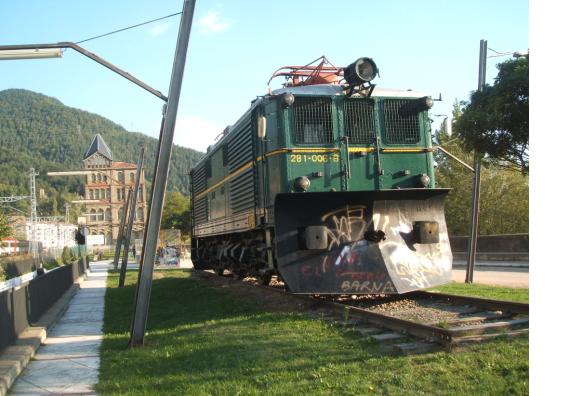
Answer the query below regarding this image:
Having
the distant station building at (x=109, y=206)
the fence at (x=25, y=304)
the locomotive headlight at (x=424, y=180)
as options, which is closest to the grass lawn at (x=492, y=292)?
the locomotive headlight at (x=424, y=180)

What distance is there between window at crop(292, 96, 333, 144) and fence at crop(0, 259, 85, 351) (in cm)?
525

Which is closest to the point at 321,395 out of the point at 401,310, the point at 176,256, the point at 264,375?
the point at 264,375

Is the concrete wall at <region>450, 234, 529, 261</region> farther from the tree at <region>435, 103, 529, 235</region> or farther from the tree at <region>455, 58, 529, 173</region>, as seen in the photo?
the tree at <region>455, 58, 529, 173</region>

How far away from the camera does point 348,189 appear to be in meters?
10.9

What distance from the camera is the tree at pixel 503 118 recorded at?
9492mm

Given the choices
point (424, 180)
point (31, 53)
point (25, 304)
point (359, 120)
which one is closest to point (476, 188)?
point (424, 180)

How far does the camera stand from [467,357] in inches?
253

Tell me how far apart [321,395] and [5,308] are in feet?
16.4

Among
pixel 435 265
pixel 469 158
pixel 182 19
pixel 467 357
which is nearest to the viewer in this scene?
pixel 467 357

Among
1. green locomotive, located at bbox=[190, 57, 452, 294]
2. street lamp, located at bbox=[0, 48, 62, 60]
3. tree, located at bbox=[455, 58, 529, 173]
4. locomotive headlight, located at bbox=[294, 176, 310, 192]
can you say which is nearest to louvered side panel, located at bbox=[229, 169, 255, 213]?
green locomotive, located at bbox=[190, 57, 452, 294]

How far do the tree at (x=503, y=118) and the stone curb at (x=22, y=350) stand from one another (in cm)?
759

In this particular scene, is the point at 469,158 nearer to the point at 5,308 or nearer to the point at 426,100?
the point at 426,100

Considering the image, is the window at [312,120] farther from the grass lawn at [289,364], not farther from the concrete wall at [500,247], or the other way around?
the concrete wall at [500,247]

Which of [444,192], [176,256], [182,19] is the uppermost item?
[182,19]
